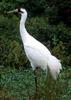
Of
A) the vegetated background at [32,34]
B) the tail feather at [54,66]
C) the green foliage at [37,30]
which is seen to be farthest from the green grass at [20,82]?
the green foliage at [37,30]

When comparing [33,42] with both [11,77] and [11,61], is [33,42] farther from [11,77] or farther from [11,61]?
[11,61]

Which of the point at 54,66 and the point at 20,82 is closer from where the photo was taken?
the point at 54,66

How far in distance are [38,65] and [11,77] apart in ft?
4.99

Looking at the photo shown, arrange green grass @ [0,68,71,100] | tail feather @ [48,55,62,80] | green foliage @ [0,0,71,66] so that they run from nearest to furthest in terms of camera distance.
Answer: green grass @ [0,68,71,100], tail feather @ [48,55,62,80], green foliage @ [0,0,71,66]

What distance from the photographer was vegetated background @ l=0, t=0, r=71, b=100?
506 inches

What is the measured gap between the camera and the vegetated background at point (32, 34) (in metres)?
12.9

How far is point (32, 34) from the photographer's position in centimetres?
1617

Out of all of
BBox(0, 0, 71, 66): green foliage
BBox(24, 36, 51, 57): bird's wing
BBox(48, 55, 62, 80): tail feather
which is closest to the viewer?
BBox(48, 55, 62, 80): tail feather

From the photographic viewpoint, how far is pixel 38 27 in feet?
54.5

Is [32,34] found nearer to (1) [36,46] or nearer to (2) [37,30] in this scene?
(2) [37,30]

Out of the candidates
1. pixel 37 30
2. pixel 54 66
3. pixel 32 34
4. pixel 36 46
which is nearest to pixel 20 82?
pixel 36 46

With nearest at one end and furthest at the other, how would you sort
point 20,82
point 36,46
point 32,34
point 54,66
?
point 54,66
point 36,46
point 20,82
point 32,34

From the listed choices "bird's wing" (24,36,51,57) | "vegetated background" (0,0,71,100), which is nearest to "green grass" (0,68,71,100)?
"vegetated background" (0,0,71,100)

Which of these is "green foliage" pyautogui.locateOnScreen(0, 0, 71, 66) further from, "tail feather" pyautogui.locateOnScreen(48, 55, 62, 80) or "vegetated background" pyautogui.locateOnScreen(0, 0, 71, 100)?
"tail feather" pyautogui.locateOnScreen(48, 55, 62, 80)
